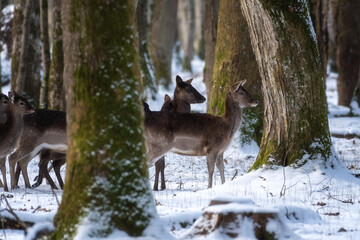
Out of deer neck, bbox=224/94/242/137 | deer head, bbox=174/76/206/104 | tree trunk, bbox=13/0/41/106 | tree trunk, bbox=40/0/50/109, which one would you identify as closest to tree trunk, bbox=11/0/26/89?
tree trunk, bbox=13/0/41/106

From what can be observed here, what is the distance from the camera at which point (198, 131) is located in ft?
32.8

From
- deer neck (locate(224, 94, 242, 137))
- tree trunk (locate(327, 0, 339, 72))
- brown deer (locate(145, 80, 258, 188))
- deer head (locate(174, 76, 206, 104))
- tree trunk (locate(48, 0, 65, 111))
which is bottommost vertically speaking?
brown deer (locate(145, 80, 258, 188))

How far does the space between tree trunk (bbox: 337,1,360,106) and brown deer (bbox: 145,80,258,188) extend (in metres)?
12.7

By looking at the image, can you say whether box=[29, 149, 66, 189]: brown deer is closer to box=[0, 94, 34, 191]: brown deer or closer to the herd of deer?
the herd of deer

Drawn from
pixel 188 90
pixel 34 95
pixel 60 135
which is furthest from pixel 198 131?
pixel 34 95

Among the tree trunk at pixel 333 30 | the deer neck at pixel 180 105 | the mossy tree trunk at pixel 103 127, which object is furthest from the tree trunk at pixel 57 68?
the tree trunk at pixel 333 30

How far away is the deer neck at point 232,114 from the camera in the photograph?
10297 millimetres

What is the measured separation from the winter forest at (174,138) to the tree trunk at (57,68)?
0.11 feet

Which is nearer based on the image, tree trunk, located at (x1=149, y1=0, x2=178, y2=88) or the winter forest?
the winter forest

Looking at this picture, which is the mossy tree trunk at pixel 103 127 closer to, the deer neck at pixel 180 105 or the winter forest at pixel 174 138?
the winter forest at pixel 174 138

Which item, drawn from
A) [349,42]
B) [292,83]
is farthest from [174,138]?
[349,42]

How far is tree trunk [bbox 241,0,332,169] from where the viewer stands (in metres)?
9.10

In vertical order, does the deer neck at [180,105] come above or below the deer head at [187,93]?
below

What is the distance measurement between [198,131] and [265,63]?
1.64 metres
